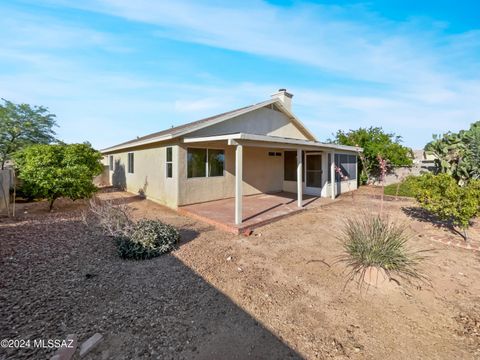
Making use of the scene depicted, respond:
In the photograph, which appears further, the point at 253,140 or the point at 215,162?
the point at 215,162

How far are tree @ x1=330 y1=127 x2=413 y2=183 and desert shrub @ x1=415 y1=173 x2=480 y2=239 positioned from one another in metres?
9.77

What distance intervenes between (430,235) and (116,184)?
1795 centimetres

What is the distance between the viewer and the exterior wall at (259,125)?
10.2 metres

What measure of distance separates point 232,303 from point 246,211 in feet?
17.1

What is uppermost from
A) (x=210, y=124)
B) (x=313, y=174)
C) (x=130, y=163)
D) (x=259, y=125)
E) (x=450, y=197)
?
(x=259, y=125)

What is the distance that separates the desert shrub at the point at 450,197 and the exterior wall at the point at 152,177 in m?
8.14

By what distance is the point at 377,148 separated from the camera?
53.7ft

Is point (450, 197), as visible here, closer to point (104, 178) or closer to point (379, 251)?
point (379, 251)

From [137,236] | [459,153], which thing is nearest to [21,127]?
[137,236]

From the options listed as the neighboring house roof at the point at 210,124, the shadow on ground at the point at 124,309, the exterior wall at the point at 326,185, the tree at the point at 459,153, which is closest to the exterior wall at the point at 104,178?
the neighboring house roof at the point at 210,124

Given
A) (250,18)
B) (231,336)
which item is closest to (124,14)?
(250,18)

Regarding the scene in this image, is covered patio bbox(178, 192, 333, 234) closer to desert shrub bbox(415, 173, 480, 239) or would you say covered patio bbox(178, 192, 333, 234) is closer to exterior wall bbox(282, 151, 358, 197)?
exterior wall bbox(282, 151, 358, 197)

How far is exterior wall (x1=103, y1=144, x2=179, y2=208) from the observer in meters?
9.31

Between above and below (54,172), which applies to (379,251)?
below
